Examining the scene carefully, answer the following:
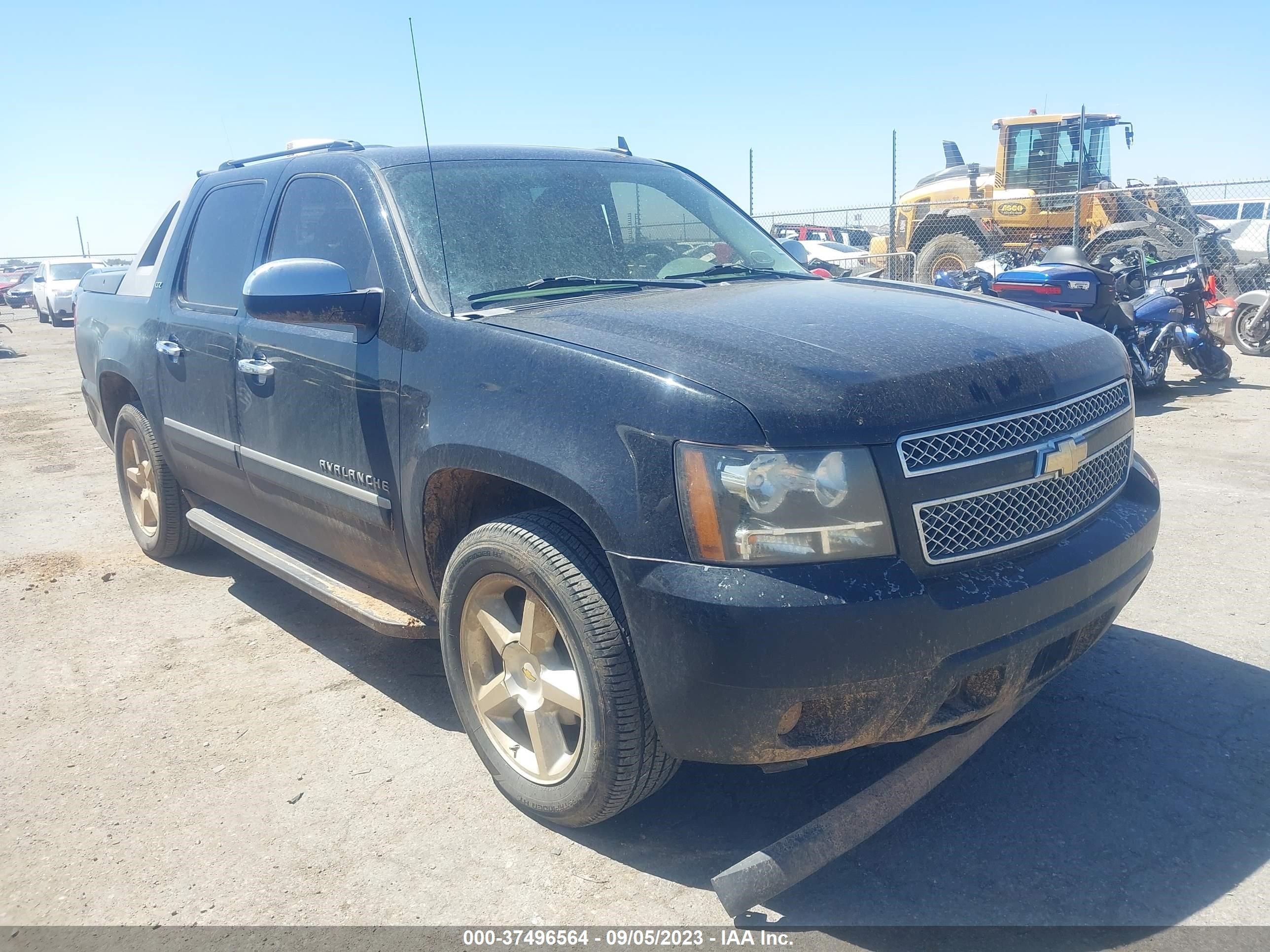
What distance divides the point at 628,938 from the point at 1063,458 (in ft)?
5.29

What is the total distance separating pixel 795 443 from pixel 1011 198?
14178 millimetres

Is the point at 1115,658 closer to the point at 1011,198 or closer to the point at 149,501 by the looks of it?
the point at 149,501

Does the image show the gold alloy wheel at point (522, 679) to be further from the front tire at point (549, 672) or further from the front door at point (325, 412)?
the front door at point (325, 412)

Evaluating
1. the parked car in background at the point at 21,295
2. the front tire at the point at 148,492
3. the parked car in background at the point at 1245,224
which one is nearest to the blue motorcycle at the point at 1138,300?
the parked car in background at the point at 1245,224

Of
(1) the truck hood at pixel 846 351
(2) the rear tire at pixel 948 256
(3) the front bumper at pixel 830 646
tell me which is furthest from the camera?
(2) the rear tire at pixel 948 256

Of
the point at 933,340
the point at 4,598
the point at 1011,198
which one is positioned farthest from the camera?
the point at 1011,198

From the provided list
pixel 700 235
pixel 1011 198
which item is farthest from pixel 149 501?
pixel 1011 198

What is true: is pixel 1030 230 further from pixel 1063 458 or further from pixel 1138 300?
pixel 1063 458

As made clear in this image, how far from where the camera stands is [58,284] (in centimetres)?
2534

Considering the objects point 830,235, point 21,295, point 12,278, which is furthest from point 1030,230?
point 12,278

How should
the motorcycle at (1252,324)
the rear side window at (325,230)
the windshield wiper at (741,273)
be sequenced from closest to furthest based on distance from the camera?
the rear side window at (325,230), the windshield wiper at (741,273), the motorcycle at (1252,324)

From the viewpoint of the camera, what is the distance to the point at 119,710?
12.2ft

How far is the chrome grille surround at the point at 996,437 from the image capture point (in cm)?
231

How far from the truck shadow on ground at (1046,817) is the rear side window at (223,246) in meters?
1.96
